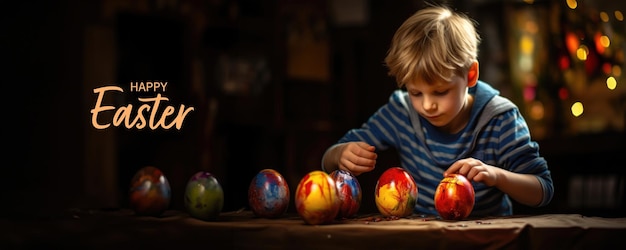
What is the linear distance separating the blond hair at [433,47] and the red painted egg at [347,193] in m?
0.27

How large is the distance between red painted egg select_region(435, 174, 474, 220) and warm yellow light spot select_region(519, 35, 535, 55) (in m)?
3.78

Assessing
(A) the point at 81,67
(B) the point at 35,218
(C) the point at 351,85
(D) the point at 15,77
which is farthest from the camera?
(C) the point at 351,85

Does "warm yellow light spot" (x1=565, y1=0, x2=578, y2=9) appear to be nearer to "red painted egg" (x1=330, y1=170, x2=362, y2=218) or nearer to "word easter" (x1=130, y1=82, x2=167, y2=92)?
"red painted egg" (x1=330, y1=170, x2=362, y2=218)

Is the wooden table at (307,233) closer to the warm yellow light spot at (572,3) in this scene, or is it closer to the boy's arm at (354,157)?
the boy's arm at (354,157)

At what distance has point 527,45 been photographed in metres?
5.30

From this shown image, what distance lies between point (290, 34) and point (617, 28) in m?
2.82

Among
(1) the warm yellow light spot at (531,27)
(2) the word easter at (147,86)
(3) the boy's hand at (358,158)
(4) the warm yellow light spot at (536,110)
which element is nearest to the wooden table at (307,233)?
(3) the boy's hand at (358,158)

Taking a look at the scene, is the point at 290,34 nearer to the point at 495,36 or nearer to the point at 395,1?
the point at 495,36

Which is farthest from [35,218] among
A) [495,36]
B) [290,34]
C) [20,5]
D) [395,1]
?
[495,36]

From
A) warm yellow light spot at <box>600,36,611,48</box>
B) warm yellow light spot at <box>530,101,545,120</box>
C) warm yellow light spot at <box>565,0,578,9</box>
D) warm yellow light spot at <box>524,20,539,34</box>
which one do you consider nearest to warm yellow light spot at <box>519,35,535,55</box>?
warm yellow light spot at <box>524,20,539,34</box>

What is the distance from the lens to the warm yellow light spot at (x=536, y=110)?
5.00 meters

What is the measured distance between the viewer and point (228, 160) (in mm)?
5281

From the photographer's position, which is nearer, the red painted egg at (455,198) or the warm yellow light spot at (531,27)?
Answer: the red painted egg at (455,198)

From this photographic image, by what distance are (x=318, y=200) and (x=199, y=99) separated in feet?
11.0
